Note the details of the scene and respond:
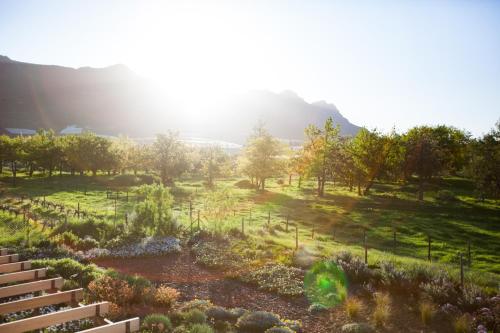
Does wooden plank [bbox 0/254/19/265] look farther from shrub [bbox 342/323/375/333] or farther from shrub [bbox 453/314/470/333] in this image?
shrub [bbox 453/314/470/333]

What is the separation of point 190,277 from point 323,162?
48.1 metres

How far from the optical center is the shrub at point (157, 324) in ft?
34.9

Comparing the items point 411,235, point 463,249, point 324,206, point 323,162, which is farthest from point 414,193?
point 463,249

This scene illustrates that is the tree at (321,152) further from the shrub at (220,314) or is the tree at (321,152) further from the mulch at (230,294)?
the shrub at (220,314)

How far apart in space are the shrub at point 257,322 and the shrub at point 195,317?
123cm

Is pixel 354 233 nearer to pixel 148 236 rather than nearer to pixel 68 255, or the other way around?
pixel 148 236

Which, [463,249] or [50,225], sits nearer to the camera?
[50,225]

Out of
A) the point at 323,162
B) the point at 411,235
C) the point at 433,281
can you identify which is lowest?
the point at 411,235

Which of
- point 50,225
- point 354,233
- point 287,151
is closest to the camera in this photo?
point 50,225

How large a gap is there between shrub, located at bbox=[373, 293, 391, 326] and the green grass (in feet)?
22.1

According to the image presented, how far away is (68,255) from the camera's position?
64.2 feet

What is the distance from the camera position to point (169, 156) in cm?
7700

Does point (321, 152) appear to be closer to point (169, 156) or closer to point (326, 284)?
point (169, 156)

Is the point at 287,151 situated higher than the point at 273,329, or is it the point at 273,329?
the point at 287,151
